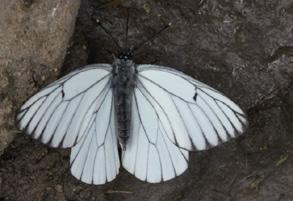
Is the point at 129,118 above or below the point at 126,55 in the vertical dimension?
below

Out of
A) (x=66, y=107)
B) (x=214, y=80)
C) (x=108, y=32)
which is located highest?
(x=108, y=32)

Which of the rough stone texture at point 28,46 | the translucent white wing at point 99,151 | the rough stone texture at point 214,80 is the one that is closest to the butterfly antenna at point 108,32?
the rough stone texture at point 214,80

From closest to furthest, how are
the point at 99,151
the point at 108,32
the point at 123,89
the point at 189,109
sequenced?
the point at 189,109
the point at 123,89
the point at 99,151
the point at 108,32

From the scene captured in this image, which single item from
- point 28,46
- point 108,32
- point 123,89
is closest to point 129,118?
point 123,89

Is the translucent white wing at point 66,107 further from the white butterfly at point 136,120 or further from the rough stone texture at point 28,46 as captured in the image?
the rough stone texture at point 28,46

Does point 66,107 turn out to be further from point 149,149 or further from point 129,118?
point 149,149

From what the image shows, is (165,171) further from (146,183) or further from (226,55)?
(226,55)

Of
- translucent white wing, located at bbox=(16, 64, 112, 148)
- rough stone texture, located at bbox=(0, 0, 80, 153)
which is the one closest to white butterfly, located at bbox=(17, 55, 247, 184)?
translucent white wing, located at bbox=(16, 64, 112, 148)
